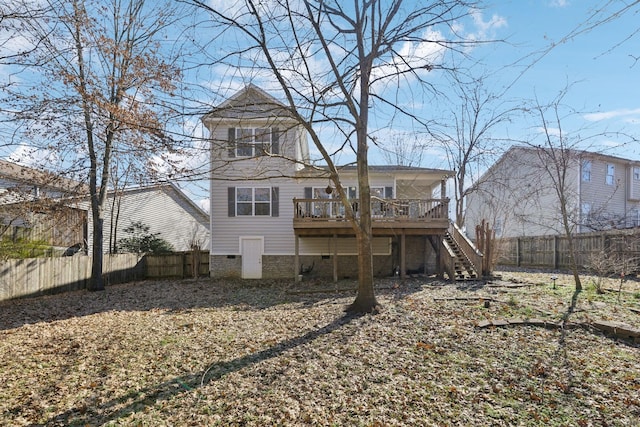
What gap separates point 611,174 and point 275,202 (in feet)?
71.0

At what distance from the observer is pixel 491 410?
152 inches

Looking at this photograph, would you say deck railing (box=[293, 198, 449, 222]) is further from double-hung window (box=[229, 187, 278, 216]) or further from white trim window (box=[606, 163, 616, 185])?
white trim window (box=[606, 163, 616, 185])

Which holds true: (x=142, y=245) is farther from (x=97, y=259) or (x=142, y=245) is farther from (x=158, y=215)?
(x=97, y=259)

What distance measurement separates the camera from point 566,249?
1841cm

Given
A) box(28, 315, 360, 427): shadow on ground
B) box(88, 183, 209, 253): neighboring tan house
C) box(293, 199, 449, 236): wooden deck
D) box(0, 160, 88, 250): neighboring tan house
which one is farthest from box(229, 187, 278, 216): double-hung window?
box(28, 315, 360, 427): shadow on ground

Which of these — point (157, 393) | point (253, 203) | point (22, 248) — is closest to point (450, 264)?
point (253, 203)

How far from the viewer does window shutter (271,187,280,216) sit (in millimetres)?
15641

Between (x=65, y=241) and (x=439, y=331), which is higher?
(x=65, y=241)

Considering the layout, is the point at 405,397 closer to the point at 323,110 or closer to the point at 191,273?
the point at 323,110

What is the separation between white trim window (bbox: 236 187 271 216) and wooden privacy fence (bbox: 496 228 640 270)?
365 inches

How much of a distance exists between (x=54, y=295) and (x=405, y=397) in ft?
40.9

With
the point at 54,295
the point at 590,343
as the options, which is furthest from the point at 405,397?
the point at 54,295

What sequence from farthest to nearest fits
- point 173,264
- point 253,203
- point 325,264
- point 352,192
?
point 173,264 → point 325,264 → point 352,192 → point 253,203

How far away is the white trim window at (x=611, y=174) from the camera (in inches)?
915
